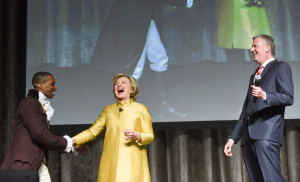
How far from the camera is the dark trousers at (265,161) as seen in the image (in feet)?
8.46

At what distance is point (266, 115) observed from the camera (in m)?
2.72

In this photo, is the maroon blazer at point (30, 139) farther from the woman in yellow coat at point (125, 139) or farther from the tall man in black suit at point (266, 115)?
the tall man in black suit at point (266, 115)

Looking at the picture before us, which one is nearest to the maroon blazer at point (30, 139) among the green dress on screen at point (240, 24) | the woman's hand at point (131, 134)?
the woman's hand at point (131, 134)

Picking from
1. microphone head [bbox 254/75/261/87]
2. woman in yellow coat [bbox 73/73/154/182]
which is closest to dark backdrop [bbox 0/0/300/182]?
woman in yellow coat [bbox 73/73/154/182]

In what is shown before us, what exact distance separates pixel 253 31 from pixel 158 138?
173cm

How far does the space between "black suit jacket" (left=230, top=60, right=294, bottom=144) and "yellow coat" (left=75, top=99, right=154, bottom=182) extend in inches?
32.3

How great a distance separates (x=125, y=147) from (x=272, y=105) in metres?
1.16

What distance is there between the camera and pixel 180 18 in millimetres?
4852

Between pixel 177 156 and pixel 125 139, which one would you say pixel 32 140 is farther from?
pixel 177 156

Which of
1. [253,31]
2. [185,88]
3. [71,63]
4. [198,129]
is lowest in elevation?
[198,129]

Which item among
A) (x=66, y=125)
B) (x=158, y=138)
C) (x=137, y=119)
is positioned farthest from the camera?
(x=158, y=138)

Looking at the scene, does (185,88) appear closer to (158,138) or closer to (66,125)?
(158,138)

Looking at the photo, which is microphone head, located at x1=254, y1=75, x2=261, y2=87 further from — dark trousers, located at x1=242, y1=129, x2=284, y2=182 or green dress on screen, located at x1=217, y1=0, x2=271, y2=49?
green dress on screen, located at x1=217, y1=0, x2=271, y2=49

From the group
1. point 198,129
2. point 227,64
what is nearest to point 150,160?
point 198,129
